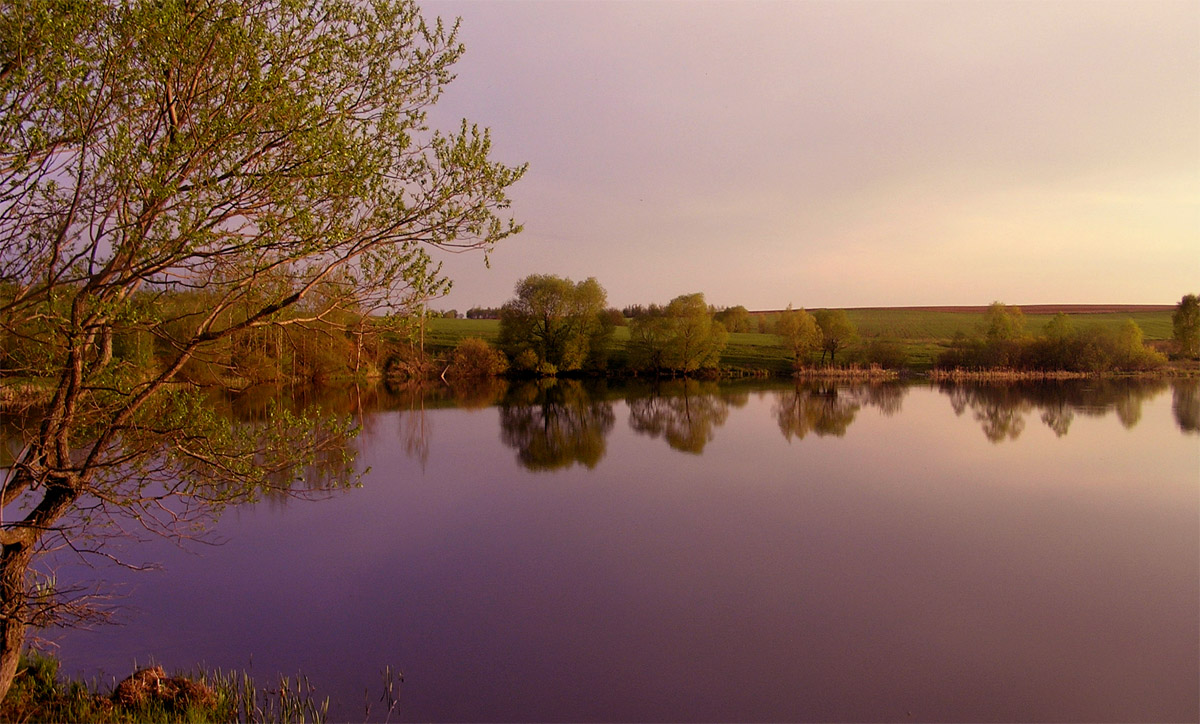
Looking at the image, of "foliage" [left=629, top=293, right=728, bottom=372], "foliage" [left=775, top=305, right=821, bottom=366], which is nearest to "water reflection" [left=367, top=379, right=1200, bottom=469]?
"foliage" [left=629, top=293, right=728, bottom=372]

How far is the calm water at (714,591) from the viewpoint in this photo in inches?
251

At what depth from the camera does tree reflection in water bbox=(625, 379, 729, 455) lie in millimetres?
22161

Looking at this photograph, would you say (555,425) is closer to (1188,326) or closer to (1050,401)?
(1050,401)

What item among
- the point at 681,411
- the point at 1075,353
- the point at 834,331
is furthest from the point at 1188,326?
the point at 681,411

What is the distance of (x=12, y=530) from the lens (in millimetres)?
4305

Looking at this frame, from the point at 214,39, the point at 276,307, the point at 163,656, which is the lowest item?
the point at 163,656

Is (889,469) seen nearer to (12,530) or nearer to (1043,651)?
(1043,651)

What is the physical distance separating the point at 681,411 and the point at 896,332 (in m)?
45.9

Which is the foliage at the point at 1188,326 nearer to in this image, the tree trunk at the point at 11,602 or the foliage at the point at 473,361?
the foliage at the point at 473,361

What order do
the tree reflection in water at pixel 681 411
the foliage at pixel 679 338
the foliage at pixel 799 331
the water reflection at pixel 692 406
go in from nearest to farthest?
the water reflection at pixel 692 406, the tree reflection in water at pixel 681 411, the foliage at pixel 679 338, the foliage at pixel 799 331

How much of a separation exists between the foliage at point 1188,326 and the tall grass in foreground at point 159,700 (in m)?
57.3

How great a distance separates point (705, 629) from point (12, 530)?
5.85m

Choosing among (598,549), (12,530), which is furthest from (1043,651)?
(12,530)

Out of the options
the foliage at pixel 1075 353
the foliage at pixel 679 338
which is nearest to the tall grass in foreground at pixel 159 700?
the foliage at pixel 679 338
